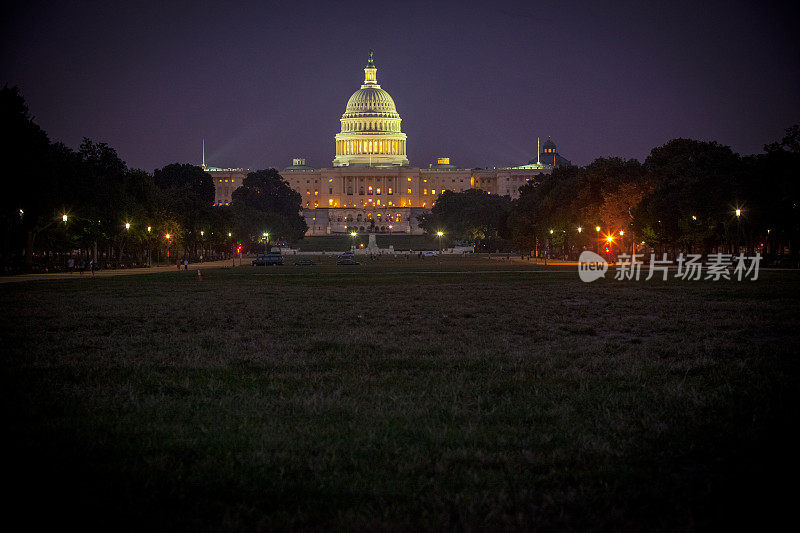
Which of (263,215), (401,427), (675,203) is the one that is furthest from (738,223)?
(263,215)

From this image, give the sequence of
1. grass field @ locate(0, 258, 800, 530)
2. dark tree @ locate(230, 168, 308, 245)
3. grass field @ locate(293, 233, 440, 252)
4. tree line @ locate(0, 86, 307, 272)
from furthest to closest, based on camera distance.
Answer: grass field @ locate(293, 233, 440, 252), dark tree @ locate(230, 168, 308, 245), tree line @ locate(0, 86, 307, 272), grass field @ locate(0, 258, 800, 530)

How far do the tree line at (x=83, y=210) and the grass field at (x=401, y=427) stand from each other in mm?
39029

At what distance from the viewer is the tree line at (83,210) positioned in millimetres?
52125

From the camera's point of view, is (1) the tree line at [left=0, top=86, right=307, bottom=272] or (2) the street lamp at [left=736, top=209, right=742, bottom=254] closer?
(1) the tree line at [left=0, top=86, right=307, bottom=272]

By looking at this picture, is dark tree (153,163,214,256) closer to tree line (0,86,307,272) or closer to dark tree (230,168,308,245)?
tree line (0,86,307,272)

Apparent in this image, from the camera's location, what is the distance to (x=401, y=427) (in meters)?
8.48

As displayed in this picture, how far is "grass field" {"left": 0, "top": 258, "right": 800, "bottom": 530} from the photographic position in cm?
614

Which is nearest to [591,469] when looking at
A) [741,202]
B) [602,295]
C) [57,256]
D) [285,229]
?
[602,295]

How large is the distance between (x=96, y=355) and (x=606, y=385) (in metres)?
8.27

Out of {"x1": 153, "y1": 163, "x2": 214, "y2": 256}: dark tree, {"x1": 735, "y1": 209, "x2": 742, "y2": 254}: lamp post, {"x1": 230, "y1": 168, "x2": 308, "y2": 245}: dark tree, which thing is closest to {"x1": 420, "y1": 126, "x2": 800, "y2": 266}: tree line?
{"x1": 735, "y1": 209, "x2": 742, "y2": 254}: lamp post

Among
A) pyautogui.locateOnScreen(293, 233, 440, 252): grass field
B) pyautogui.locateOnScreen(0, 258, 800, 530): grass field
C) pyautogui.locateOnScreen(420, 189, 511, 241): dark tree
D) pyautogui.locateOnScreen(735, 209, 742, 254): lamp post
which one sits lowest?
pyautogui.locateOnScreen(0, 258, 800, 530): grass field

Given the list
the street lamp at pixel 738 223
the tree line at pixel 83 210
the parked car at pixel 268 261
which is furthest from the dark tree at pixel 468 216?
the street lamp at pixel 738 223

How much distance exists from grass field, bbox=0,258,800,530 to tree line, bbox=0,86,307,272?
39.0m

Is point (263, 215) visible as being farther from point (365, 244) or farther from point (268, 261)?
point (268, 261)
